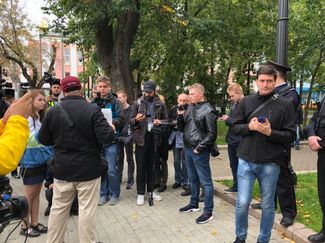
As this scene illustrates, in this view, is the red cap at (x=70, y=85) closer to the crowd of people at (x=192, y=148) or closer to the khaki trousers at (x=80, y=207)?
the crowd of people at (x=192, y=148)

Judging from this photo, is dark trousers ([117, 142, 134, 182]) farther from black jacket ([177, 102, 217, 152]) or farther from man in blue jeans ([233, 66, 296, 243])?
man in blue jeans ([233, 66, 296, 243])

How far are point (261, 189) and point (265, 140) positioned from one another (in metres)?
0.55

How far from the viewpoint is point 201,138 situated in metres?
5.36

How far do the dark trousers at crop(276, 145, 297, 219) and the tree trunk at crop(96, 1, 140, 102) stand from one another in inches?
366

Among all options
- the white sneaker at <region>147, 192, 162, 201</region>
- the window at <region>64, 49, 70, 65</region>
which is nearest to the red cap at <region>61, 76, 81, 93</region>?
the white sneaker at <region>147, 192, 162, 201</region>

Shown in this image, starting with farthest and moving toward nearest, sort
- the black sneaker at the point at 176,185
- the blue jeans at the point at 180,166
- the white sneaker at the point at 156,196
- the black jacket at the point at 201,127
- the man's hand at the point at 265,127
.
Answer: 1. the black sneaker at the point at 176,185
2. the blue jeans at the point at 180,166
3. the white sneaker at the point at 156,196
4. the black jacket at the point at 201,127
5. the man's hand at the point at 265,127

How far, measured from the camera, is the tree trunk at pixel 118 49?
13.6 metres

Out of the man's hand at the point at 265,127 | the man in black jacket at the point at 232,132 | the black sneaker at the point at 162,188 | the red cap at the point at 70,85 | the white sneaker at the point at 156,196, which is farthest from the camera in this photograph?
the black sneaker at the point at 162,188

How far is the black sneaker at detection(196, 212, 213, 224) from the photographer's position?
5.35 m

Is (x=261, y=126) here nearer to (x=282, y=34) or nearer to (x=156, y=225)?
(x=156, y=225)

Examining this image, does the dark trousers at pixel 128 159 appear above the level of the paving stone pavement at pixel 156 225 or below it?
above

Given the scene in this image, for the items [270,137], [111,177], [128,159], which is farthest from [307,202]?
[128,159]

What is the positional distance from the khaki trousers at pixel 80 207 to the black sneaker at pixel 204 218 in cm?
182

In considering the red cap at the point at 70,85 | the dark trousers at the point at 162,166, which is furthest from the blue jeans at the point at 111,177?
the red cap at the point at 70,85
